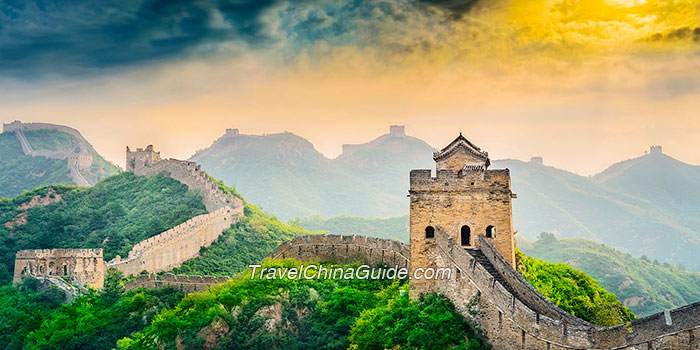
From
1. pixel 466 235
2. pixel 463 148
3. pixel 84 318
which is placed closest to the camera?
pixel 466 235

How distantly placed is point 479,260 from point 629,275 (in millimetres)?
55773

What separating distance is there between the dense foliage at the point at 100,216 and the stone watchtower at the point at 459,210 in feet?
90.6

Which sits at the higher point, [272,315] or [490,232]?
[490,232]

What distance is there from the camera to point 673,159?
170000 mm

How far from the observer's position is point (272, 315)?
3136 cm

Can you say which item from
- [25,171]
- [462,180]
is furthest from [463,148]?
[25,171]

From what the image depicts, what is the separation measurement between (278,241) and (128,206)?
1486 cm

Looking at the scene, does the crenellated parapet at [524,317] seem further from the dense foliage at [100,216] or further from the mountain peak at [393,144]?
the mountain peak at [393,144]

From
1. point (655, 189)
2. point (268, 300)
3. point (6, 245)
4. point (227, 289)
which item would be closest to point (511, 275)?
point (268, 300)

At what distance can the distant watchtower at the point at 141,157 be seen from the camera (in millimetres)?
67075

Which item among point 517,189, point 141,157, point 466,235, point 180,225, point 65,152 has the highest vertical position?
point 517,189

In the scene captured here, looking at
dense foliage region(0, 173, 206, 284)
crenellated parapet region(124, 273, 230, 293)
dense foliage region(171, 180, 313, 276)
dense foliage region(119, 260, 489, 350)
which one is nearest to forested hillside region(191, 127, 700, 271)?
dense foliage region(0, 173, 206, 284)

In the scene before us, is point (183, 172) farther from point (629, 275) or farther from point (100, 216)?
point (629, 275)

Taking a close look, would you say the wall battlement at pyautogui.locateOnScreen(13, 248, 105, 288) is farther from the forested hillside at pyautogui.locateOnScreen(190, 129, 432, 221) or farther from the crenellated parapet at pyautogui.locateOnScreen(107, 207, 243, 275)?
the forested hillside at pyautogui.locateOnScreen(190, 129, 432, 221)
